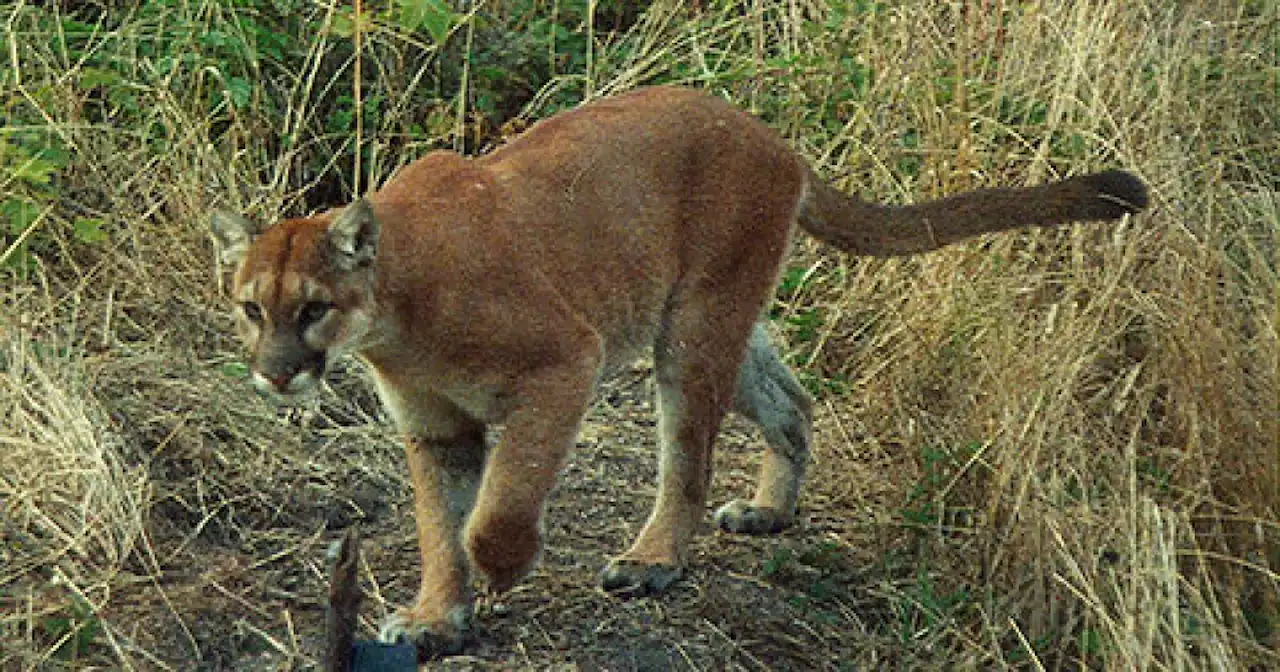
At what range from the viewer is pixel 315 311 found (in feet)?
14.7

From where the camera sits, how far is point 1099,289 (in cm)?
582

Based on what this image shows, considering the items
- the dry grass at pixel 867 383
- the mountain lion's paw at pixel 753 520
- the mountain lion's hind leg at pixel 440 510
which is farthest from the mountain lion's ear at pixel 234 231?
the mountain lion's paw at pixel 753 520

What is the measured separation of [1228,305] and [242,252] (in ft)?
8.30

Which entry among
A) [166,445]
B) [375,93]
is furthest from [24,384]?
[375,93]

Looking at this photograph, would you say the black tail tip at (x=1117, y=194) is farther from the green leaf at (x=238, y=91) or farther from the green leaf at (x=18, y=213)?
the green leaf at (x=18, y=213)

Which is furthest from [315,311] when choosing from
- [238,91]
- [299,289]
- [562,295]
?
[238,91]

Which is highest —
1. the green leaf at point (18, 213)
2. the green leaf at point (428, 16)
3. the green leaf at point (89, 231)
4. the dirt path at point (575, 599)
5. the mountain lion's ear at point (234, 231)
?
the mountain lion's ear at point (234, 231)

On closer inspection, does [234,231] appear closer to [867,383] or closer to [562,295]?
[562,295]

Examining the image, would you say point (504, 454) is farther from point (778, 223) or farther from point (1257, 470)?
point (1257, 470)

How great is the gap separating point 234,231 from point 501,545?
0.94 meters

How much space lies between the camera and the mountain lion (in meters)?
4.57

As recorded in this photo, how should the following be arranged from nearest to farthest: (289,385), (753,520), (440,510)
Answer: (289,385) < (440,510) < (753,520)

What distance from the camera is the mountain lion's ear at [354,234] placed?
4504mm

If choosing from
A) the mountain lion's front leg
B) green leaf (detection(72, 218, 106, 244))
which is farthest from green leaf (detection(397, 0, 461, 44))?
the mountain lion's front leg
